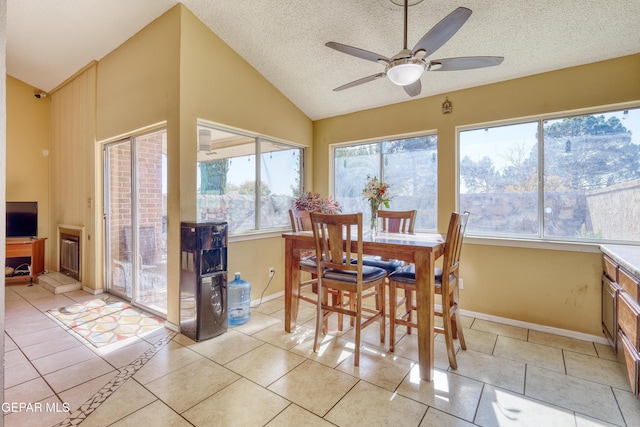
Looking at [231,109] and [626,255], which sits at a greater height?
[231,109]

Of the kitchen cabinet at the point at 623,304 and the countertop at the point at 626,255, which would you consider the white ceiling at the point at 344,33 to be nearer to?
the countertop at the point at 626,255

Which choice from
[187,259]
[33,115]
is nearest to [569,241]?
[187,259]

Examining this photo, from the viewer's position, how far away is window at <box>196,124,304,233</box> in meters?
3.30

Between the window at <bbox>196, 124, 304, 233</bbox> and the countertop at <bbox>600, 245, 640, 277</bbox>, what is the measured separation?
10.8 feet

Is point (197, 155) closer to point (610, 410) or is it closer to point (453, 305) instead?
point (453, 305)

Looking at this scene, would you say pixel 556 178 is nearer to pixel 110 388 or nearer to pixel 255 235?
pixel 255 235

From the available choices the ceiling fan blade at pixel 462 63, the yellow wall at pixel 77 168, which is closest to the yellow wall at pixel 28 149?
the yellow wall at pixel 77 168

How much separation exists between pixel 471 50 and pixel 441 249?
1884 millimetres

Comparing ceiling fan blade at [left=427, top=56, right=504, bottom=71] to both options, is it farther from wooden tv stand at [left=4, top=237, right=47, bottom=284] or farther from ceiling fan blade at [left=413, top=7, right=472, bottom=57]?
wooden tv stand at [left=4, top=237, right=47, bottom=284]

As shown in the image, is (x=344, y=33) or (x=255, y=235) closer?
(x=344, y=33)

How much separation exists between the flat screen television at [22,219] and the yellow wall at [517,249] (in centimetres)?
550

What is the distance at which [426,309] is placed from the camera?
2207 millimetres

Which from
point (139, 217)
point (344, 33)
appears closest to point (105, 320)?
point (139, 217)

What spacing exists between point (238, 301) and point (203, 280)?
64 centimetres
